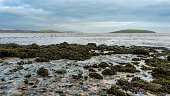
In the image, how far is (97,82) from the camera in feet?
29.9

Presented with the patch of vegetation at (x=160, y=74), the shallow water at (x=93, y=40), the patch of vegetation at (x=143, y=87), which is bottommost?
the patch of vegetation at (x=143, y=87)

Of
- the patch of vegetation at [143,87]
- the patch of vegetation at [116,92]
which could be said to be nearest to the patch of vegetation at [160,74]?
the patch of vegetation at [143,87]

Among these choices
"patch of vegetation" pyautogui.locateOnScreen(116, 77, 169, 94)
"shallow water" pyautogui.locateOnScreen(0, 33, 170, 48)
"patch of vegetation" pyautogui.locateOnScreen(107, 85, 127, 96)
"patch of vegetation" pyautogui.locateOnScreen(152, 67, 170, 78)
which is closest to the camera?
"patch of vegetation" pyautogui.locateOnScreen(107, 85, 127, 96)

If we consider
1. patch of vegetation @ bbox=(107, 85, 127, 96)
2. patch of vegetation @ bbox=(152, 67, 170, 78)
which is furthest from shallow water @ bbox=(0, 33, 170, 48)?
patch of vegetation @ bbox=(107, 85, 127, 96)

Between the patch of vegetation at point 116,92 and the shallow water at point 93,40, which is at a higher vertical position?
the shallow water at point 93,40

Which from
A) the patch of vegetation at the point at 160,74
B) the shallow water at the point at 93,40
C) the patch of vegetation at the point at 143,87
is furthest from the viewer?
the shallow water at the point at 93,40

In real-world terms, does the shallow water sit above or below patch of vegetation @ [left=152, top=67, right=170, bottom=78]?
above

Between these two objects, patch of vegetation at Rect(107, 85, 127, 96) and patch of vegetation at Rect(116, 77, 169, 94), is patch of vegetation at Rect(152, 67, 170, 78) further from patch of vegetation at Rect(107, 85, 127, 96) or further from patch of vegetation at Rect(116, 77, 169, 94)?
patch of vegetation at Rect(107, 85, 127, 96)

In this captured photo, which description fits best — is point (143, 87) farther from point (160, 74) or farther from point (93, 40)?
point (93, 40)

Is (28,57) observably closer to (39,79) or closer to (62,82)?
(39,79)

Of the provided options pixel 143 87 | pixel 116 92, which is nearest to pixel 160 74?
pixel 143 87

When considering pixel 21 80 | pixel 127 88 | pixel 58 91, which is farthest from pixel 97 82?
pixel 21 80

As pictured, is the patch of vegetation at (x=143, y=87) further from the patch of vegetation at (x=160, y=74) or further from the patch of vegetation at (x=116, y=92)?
the patch of vegetation at (x=160, y=74)

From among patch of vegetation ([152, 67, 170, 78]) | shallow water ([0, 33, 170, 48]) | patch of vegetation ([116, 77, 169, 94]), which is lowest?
patch of vegetation ([116, 77, 169, 94])
